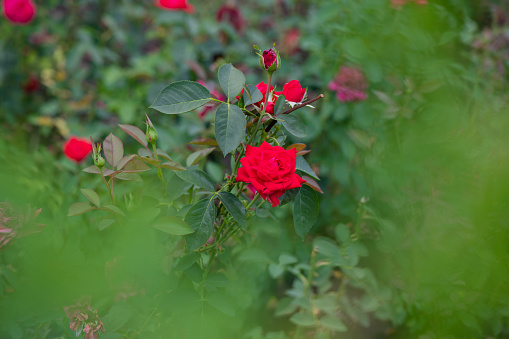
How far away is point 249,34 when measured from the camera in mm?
2418

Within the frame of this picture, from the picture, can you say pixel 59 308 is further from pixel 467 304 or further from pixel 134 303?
pixel 467 304

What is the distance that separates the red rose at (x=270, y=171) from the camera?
663 millimetres

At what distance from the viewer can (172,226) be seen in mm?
726

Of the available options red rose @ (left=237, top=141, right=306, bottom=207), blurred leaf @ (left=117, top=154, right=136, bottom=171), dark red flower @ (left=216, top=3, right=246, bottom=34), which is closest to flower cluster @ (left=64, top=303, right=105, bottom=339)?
blurred leaf @ (left=117, top=154, right=136, bottom=171)

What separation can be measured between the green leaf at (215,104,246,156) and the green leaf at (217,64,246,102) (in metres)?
0.04

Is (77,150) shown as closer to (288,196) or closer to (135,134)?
(135,134)

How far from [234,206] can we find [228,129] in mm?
148

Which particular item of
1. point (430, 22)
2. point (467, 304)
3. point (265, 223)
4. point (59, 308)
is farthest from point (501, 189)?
point (59, 308)

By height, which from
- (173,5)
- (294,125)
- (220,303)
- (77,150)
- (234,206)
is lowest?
(77,150)

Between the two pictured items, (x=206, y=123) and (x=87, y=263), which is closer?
(x=87, y=263)

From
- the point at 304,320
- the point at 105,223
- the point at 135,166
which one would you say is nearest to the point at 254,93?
the point at 135,166

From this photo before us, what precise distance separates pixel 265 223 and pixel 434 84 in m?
0.69

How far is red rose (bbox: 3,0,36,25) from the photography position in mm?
2137

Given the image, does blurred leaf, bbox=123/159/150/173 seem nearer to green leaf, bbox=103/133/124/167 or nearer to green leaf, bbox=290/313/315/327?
green leaf, bbox=103/133/124/167
